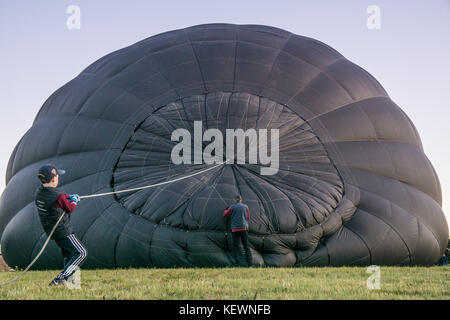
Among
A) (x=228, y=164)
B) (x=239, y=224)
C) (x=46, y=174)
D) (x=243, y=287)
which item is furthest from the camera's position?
(x=228, y=164)

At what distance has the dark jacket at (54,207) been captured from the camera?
523 centimetres

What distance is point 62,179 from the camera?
29.5 feet

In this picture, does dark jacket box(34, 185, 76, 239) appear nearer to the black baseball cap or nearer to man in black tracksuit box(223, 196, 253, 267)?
the black baseball cap

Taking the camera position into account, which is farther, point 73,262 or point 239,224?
point 239,224

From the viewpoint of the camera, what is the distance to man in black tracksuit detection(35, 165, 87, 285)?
524 cm

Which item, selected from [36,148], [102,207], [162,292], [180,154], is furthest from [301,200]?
[36,148]

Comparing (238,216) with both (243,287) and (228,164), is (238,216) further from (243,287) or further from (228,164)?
(243,287)

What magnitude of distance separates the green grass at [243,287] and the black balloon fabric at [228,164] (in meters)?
1.49

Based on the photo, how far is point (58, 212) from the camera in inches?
210

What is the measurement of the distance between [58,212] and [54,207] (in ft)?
0.24

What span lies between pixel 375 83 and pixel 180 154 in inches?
193

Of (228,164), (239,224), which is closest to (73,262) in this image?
(239,224)

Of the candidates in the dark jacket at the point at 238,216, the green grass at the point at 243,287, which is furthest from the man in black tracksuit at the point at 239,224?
the green grass at the point at 243,287
